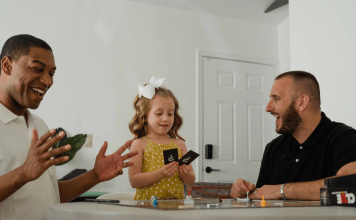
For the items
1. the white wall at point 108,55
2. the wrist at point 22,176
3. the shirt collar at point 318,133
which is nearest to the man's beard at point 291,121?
the shirt collar at point 318,133

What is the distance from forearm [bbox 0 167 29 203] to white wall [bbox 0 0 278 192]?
274 centimetres

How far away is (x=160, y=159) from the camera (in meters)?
1.78

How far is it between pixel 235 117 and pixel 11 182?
3845mm

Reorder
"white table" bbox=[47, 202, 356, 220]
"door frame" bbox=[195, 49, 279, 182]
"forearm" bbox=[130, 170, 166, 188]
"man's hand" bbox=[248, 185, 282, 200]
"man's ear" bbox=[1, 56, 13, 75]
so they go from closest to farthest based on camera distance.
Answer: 1. "white table" bbox=[47, 202, 356, 220]
2. "man's ear" bbox=[1, 56, 13, 75]
3. "man's hand" bbox=[248, 185, 282, 200]
4. "forearm" bbox=[130, 170, 166, 188]
5. "door frame" bbox=[195, 49, 279, 182]

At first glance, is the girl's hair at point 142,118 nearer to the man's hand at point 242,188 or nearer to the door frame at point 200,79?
the man's hand at point 242,188

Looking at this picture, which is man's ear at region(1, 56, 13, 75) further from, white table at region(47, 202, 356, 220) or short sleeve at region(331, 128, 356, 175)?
short sleeve at region(331, 128, 356, 175)

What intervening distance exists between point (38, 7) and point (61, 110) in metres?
1.32

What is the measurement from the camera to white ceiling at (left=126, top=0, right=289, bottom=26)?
4312 millimetres

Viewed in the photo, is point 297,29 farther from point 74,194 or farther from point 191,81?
point 74,194

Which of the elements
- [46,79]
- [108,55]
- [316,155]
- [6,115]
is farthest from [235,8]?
[6,115]

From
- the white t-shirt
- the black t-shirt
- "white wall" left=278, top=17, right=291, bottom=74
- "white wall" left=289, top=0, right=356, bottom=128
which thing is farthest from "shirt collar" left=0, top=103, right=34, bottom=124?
"white wall" left=278, top=17, right=291, bottom=74

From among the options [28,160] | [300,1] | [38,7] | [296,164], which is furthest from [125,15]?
[28,160]

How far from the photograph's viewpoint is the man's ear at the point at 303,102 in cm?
186

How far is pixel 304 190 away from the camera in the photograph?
4.59 ft
